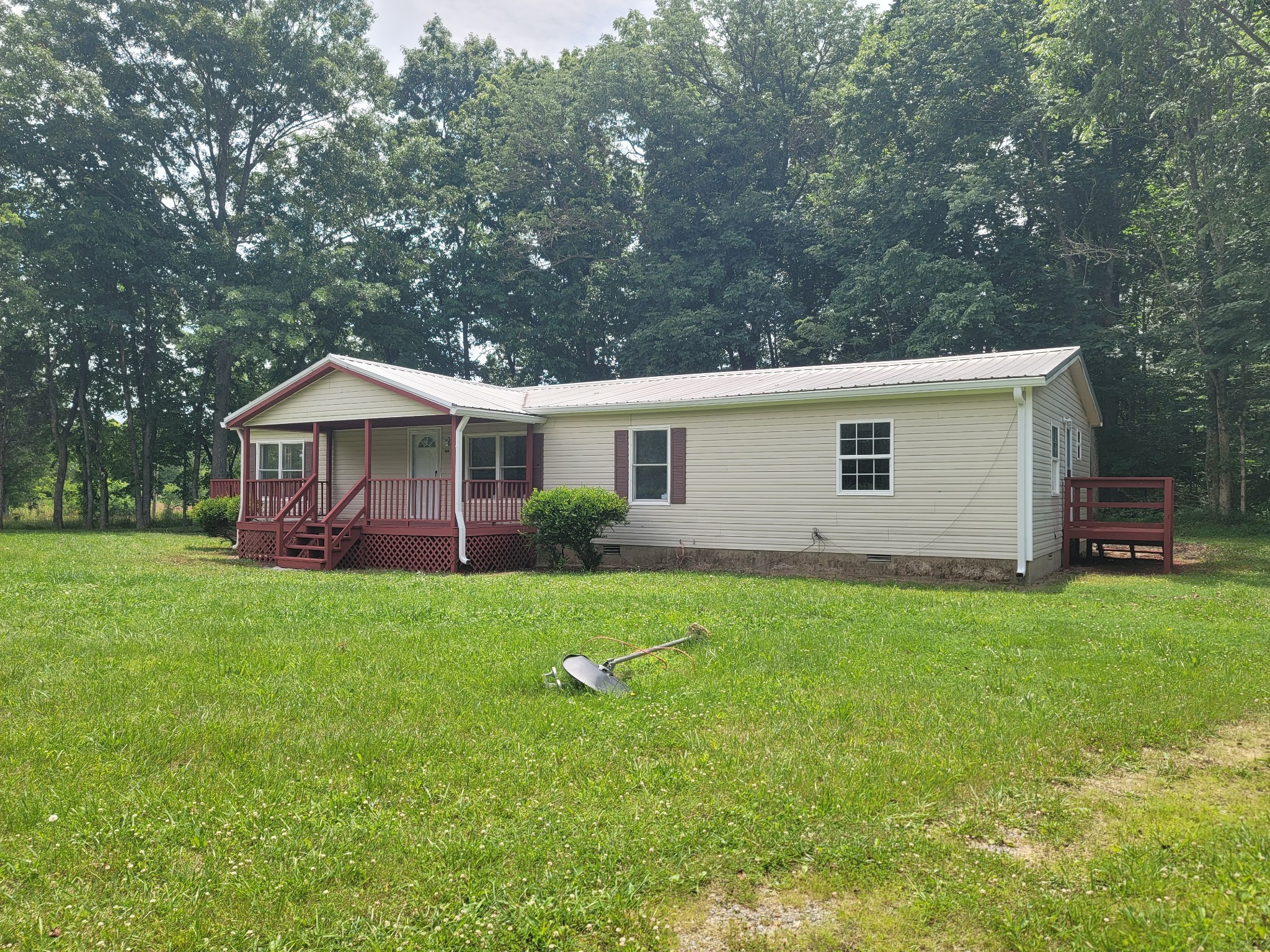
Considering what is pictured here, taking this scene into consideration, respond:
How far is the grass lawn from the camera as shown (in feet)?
8.82

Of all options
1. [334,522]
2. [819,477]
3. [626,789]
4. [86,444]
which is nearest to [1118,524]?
[819,477]

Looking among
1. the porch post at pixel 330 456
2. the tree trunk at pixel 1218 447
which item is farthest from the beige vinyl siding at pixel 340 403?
the tree trunk at pixel 1218 447

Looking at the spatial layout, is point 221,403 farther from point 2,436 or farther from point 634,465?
point 634,465

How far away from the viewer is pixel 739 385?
1478 centimetres

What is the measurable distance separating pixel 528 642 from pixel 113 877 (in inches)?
162

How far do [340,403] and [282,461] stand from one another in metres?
4.95

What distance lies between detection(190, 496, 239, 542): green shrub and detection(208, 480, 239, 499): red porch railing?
225 mm

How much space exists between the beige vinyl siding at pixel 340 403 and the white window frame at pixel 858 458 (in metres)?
7.12

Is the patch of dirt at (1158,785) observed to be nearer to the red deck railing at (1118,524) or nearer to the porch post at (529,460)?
the red deck railing at (1118,524)

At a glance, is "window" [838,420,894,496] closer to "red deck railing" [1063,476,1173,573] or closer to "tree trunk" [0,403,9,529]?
"red deck railing" [1063,476,1173,573]

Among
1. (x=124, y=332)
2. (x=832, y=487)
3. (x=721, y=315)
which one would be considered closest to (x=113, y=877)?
(x=832, y=487)

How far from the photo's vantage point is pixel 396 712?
191 inches

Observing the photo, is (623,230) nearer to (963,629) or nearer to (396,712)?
(963,629)

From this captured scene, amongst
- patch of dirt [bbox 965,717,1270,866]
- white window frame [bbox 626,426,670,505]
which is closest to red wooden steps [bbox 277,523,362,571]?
white window frame [bbox 626,426,670,505]
